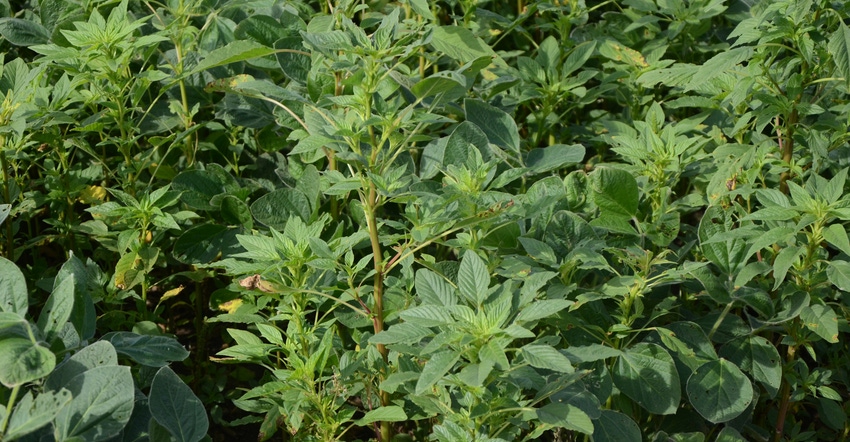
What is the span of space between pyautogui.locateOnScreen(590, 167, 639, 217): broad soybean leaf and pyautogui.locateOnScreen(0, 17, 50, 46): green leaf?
5.26ft

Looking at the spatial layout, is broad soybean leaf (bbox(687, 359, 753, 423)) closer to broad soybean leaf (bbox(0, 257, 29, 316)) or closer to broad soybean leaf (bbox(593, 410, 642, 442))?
broad soybean leaf (bbox(593, 410, 642, 442))

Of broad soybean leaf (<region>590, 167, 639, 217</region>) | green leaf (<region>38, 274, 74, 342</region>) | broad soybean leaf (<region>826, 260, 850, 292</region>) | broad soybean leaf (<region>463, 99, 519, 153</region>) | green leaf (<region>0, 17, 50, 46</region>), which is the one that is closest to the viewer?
green leaf (<region>38, 274, 74, 342</region>)

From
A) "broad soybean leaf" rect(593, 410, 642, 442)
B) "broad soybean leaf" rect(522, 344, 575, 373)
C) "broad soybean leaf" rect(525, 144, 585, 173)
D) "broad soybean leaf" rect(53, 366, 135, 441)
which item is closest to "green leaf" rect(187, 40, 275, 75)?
"broad soybean leaf" rect(525, 144, 585, 173)

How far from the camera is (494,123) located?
2.44 meters

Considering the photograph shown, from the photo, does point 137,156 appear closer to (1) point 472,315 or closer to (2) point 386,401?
(2) point 386,401

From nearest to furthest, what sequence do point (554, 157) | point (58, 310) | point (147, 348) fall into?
point (58, 310) < point (147, 348) < point (554, 157)

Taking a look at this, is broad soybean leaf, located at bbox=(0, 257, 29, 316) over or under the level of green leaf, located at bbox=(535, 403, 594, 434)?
over

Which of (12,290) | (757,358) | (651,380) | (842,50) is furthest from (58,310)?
(842,50)

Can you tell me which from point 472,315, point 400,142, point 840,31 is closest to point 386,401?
point 472,315

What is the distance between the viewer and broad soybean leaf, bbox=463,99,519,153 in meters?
2.41

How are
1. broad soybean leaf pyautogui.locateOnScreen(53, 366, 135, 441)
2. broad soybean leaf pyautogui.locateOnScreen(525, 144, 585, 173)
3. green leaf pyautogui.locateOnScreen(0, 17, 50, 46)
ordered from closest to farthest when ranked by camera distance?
broad soybean leaf pyautogui.locateOnScreen(53, 366, 135, 441) < broad soybean leaf pyautogui.locateOnScreen(525, 144, 585, 173) < green leaf pyautogui.locateOnScreen(0, 17, 50, 46)

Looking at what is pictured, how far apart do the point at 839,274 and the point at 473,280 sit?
791 mm

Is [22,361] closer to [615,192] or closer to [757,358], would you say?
[615,192]

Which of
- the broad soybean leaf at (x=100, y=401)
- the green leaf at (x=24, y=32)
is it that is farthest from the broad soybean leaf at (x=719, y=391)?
the green leaf at (x=24, y=32)
